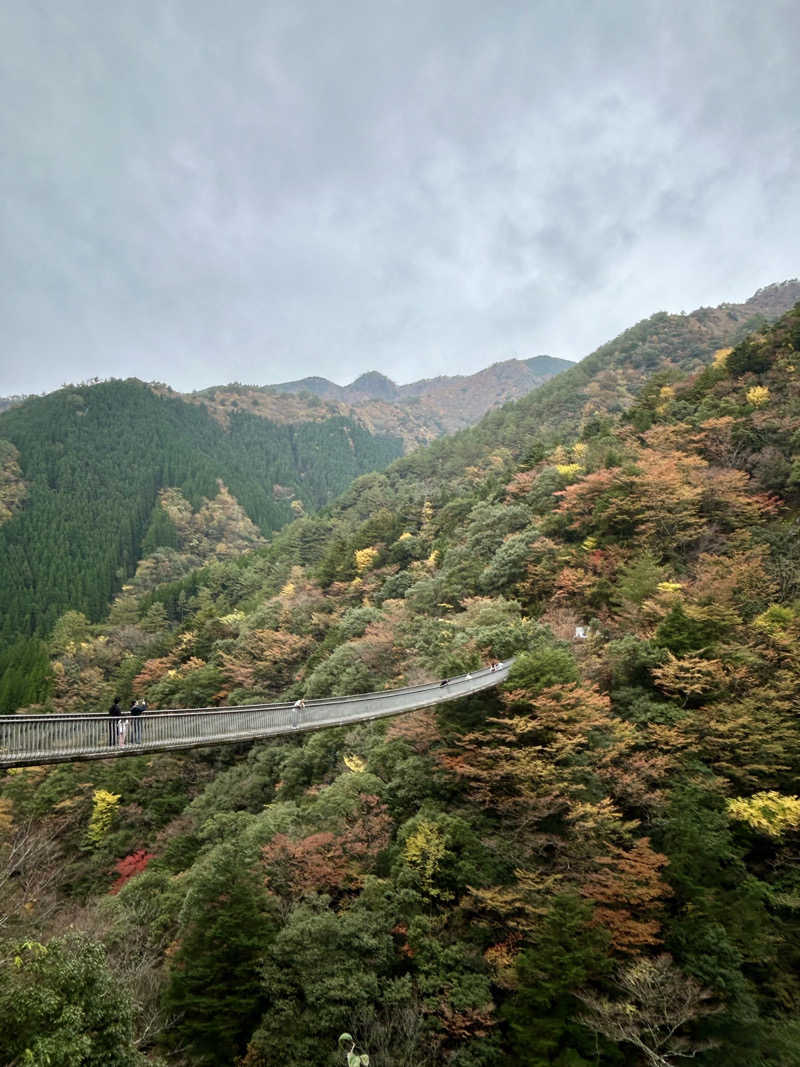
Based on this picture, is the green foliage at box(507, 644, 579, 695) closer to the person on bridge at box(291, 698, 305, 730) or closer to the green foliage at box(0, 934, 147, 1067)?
the person on bridge at box(291, 698, 305, 730)

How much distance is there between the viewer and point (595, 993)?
963 centimetres

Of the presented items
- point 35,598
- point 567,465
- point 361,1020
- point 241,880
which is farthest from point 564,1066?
point 35,598

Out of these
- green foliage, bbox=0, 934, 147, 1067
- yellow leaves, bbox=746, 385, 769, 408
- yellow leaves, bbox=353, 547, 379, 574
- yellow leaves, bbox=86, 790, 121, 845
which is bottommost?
yellow leaves, bbox=86, 790, 121, 845

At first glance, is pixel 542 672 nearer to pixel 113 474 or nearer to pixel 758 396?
pixel 758 396

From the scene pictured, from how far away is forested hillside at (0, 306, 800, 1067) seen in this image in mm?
9453

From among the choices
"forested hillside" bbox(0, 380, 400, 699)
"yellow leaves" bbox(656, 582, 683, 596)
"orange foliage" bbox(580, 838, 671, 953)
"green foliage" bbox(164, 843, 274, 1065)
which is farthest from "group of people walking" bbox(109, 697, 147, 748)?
"forested hillside" bbox(0, 380, 400, 699)

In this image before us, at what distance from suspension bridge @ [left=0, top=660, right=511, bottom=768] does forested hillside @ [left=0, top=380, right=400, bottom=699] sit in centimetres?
6655

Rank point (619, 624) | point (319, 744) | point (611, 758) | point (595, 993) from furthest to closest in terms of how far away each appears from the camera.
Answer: point (319, 744)
point (619, 624)
point (611, 758)
point (595, 993)

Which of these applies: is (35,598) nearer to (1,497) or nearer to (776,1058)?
(1,497)

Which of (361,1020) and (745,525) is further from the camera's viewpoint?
(745,525)

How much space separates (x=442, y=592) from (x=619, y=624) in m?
10.7

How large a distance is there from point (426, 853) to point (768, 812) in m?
7.57

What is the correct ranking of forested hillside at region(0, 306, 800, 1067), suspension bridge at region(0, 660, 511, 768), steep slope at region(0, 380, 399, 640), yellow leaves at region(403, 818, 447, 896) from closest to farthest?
suspension bridge at region(0, 660, 511, 768)
forested hillside at region(0, 306, 800, 1067)
yellow leaves at region(403, 818, 447, 896)
steep slope at region(0, 380, 399, 640)

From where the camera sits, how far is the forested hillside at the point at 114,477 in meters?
74.6
